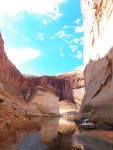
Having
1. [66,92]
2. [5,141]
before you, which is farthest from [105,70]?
[66,92]

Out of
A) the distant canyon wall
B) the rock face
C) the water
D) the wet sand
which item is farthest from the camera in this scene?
the distant canyon wall

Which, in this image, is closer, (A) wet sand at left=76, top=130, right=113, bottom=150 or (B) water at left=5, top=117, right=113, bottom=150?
(B) water at left=5, top=117, right=113, bottom=150

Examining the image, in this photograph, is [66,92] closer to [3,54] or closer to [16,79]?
[16,79]

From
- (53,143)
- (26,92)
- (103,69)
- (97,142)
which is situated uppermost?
(26,92)

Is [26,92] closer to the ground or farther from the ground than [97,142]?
farther from the ground

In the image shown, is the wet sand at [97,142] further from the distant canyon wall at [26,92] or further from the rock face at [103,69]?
the distant canyon wall at [26,92]

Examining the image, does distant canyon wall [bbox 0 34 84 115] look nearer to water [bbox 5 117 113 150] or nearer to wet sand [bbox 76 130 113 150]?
water [bbox 5 117 113 150]

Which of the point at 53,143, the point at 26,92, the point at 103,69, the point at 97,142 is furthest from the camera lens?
the point at 26,92

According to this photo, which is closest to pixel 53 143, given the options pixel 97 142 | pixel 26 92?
pixel 97 142

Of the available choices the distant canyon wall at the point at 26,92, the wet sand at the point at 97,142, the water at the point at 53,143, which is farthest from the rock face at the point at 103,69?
the distant canyon wall at the point at 26,92

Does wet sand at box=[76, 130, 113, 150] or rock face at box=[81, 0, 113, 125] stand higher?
rock face at box=[81, 0, 113, 125]

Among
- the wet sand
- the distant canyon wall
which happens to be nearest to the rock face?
the wet sand

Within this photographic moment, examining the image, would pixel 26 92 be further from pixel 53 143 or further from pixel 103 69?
pixel 53 143

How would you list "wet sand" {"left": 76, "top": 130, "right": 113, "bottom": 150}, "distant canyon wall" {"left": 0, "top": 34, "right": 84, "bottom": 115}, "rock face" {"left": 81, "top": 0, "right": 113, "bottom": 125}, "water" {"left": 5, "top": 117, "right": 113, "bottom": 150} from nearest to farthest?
"water" {"left": 5, "top": 117, "right": 113, "bottom": 150} → "wet sand" {"left": 76, "top": 130, "right": 113, "bottom": 150} → "rock face" {"left": 81, "top": 0, "right": 113, "bottom": 125} → "distant canyon wall" {"left": 0, "top": 34, "right": 84, "bottom": 115}
